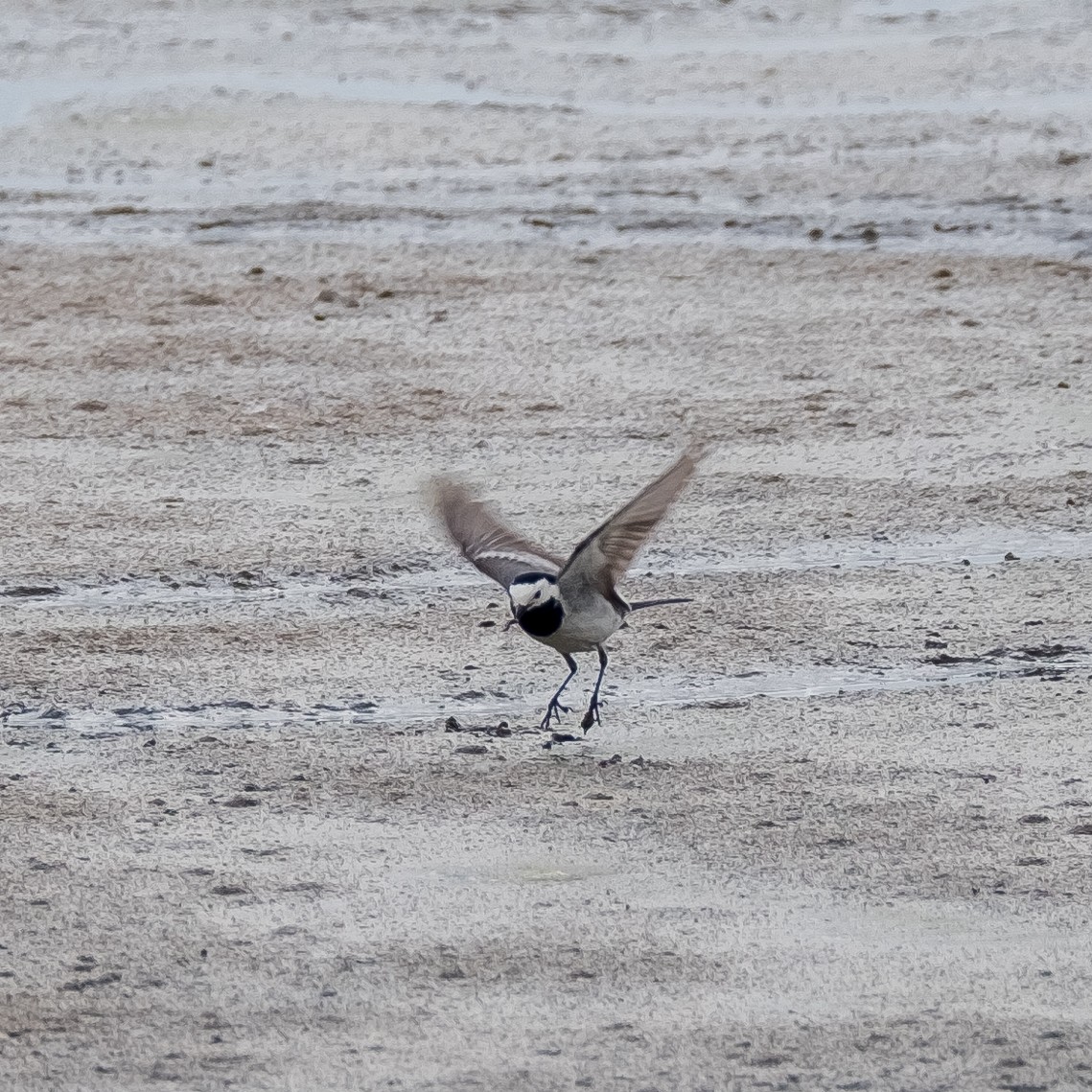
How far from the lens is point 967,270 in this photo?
1121 cm

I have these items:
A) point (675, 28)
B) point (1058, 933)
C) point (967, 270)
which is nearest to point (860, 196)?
point (967, 270)

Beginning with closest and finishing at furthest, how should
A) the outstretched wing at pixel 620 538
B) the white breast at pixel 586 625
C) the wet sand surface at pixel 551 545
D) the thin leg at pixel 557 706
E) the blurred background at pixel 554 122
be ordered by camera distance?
1. the wet sand surface at pixel 551 545
2. the outstretched wing at pixel 620 538
3. the white breast at pixel 586 625
4. the thin leg at pixel 557 706
5. the blurred background at pixel 554 122

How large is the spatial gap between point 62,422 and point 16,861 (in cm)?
400

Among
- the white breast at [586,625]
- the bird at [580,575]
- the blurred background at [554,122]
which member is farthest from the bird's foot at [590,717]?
the blurred background at [554,122]

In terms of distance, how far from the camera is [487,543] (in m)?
6.64

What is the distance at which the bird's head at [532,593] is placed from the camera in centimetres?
599

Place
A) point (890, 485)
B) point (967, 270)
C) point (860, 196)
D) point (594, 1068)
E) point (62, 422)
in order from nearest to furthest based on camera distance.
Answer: point (594, 1068), point (890, 485), point (62, 422), point (967, 270), point (860, 196)

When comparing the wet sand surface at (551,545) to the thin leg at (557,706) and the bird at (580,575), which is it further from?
the bird at (580,575)

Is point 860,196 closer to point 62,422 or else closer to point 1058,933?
point 62,422

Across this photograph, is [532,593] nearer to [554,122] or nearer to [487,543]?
[487,543]

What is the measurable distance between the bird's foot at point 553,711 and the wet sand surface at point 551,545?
0.45ft

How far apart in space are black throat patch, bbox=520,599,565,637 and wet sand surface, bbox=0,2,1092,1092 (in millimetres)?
390

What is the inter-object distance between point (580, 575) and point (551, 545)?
192cm

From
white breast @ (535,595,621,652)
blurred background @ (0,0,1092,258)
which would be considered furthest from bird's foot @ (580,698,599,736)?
blurred background @ (0,0,1092,258)
